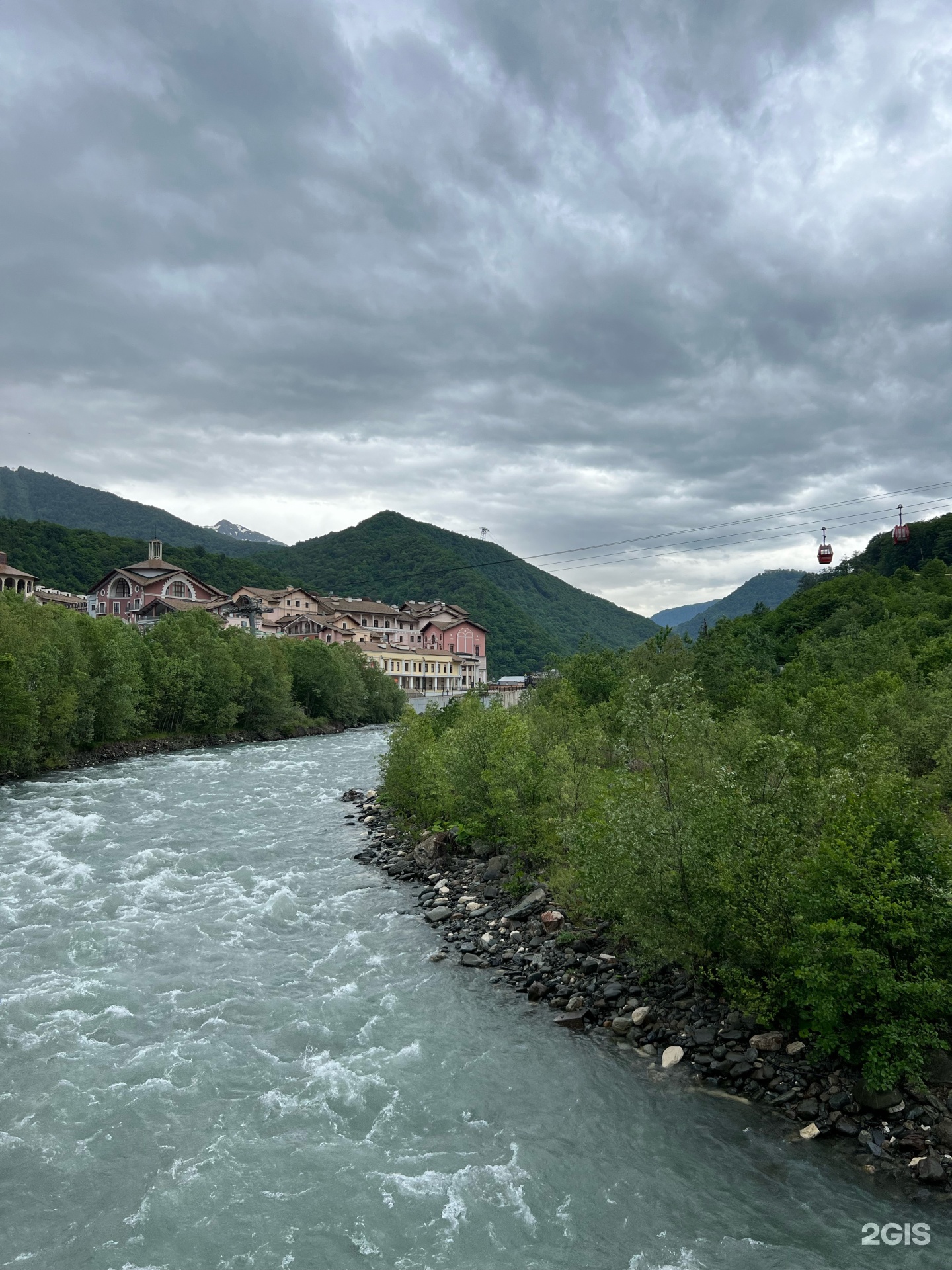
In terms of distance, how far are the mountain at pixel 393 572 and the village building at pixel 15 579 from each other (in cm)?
2416

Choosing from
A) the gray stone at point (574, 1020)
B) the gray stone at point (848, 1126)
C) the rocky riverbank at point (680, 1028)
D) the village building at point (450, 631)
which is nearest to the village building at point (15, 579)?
the village building at point (450, 631)

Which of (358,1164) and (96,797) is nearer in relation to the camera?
(358,1164)

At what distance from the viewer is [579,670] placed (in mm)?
49281

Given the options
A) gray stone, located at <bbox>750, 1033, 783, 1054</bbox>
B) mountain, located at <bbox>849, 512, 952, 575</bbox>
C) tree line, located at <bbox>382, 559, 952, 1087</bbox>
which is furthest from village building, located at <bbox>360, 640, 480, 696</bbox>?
gray stone, located at <bbox>750, 1033, 783, 1054</bbox>

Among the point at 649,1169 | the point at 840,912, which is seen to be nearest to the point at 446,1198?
the point at 649,1169

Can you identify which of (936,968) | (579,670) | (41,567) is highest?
(41,567)

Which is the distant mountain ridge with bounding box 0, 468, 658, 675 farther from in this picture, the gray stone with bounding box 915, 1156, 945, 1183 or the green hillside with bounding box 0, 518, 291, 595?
the gray stone with bounding box 915, 1156, 945, 1183

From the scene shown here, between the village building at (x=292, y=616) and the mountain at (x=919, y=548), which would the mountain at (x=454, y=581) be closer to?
the village building at (x=292, y=616)

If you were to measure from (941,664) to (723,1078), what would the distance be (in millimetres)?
29066

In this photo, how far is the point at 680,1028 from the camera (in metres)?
13.9

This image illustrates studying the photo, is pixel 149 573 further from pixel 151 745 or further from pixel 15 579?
pixel 151 745

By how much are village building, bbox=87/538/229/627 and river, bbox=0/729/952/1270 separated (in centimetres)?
8684

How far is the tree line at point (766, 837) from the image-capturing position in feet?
36.5

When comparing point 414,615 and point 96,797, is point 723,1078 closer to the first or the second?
point 96,797
